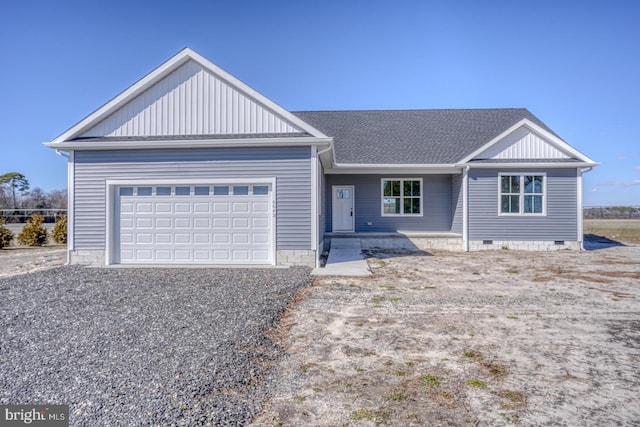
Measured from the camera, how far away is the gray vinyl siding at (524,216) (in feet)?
40.4

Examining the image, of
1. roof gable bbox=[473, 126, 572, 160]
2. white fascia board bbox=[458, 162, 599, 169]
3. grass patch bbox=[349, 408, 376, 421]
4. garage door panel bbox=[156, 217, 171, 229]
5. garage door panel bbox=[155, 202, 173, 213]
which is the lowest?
grass patch bbox=[349, 408, 376, 421]

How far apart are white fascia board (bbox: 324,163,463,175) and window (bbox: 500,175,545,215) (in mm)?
1787

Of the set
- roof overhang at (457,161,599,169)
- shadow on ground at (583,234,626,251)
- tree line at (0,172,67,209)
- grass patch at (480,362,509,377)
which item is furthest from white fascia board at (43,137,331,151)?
tree line at (0,172,67,209)

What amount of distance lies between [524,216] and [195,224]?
11.5 metres

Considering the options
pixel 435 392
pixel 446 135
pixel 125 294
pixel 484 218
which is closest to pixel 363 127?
pixel 446 135

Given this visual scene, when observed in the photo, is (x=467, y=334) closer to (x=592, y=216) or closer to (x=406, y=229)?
(x=406, y=229)

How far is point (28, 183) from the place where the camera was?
146 feet

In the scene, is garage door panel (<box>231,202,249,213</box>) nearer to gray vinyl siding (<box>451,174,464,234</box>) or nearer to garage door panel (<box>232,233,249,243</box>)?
garage door panel (<box>232,233,249,243</box>)

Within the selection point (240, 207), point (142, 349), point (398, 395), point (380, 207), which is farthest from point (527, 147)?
point (142, 349)

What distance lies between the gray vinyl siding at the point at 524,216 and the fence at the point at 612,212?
1066 inches

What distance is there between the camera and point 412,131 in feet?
52.2

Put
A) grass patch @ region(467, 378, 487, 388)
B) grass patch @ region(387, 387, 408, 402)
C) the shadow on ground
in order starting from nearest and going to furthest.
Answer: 1. grass patch @ region(387, 387, 408, 402)
2. grass patch @ region(467, 378, 487, 388)
3. the shadow on ground

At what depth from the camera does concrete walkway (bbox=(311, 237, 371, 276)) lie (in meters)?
8.30

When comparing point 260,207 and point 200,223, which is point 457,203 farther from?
point 200,223
